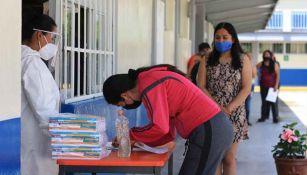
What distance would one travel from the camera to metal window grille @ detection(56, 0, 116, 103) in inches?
195

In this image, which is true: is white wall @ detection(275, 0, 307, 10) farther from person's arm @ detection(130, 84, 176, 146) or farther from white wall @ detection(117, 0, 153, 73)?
person's arm @ detection(130, 84, 176, 146)

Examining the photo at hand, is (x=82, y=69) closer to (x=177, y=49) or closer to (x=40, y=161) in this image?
(x=40, y=161)

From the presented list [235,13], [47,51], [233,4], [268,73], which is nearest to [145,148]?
[47,51]

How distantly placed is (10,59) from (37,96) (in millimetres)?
570

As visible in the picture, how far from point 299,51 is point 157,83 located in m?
34.4

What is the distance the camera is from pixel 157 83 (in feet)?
11.9

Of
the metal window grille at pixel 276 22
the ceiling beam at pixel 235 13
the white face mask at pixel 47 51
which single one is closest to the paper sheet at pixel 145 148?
the white face mask at pixel 47 51

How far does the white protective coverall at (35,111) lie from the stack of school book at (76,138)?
0.13 metres

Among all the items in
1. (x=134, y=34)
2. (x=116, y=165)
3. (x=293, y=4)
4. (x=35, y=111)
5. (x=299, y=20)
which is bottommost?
(x=116, y=165)

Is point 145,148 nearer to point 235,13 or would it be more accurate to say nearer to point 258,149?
point 258,149

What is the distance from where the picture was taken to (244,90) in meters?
5.46

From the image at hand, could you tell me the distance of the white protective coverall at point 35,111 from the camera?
382 centimetres

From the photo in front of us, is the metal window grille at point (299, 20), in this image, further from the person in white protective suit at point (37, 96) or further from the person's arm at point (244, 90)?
the person in white protective suit at point (37, 96)

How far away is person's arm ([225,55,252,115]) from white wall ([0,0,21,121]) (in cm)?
244
